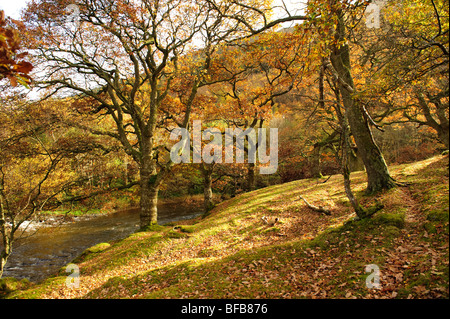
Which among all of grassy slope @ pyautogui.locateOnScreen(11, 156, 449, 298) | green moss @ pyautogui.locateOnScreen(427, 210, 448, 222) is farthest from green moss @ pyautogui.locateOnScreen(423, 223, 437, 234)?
green moss @ pyautogui.locateOnScreen(427, 210, 448, 222)

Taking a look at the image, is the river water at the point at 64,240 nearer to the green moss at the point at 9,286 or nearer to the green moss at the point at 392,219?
the green moss at the point at 9,286

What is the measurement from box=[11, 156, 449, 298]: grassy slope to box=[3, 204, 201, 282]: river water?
314cm

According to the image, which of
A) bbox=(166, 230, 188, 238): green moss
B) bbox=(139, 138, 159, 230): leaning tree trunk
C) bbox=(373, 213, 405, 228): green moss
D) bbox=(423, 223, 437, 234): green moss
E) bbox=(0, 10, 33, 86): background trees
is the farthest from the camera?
bbox=(139, 138, 159, 230): leaning tree trunk

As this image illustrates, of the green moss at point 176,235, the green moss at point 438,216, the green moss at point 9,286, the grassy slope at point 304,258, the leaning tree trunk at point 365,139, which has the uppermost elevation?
the leaning tree trunk at point 365,139

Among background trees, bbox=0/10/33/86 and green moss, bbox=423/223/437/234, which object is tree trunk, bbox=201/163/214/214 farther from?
background trees, bbox=0/10/33/86

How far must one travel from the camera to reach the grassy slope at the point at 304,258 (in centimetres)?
378

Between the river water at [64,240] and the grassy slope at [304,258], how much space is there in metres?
3.14

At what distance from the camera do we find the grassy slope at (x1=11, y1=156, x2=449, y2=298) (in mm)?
3779

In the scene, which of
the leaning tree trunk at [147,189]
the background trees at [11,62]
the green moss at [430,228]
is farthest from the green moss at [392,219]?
the leaning tree trunk at [147,189]

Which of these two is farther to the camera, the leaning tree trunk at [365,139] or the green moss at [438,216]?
the leaning tree trunk at [365,139]

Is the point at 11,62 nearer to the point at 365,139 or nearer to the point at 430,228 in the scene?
the point at 430,228

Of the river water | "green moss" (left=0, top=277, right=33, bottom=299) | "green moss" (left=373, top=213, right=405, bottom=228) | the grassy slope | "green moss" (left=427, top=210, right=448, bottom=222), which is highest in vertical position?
"green moss" (left=427, top=210, right=448, bottom=222)

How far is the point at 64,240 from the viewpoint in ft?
48.6
